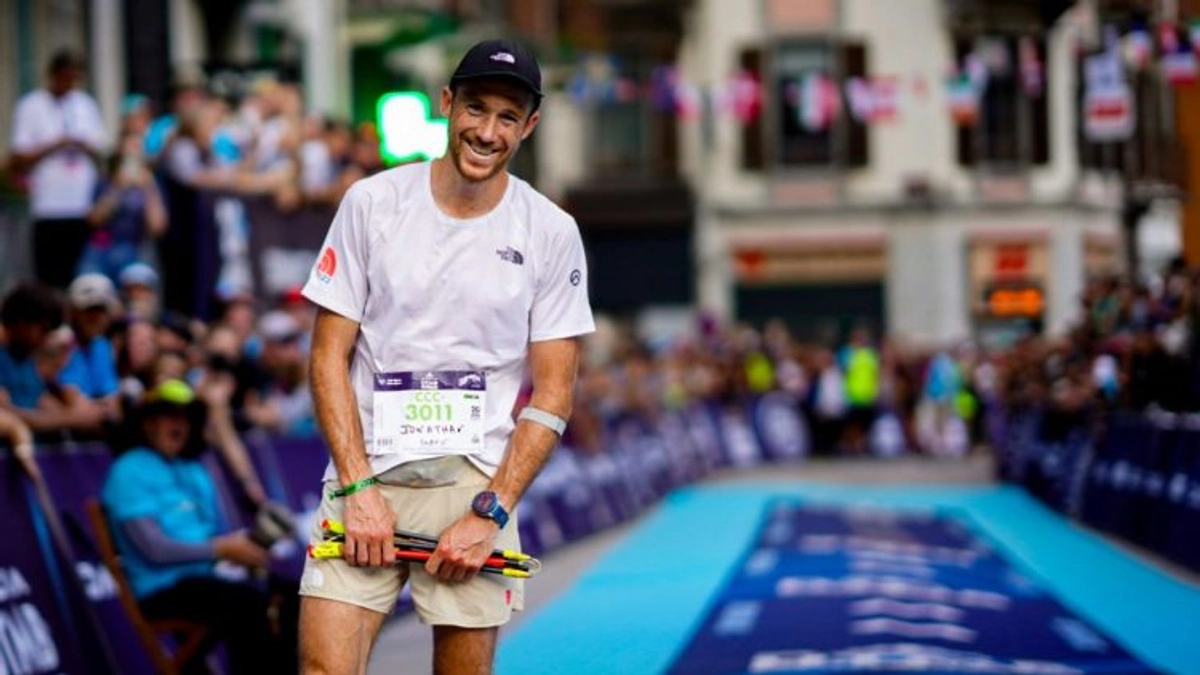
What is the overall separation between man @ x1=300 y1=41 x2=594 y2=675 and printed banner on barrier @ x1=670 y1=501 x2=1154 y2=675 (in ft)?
16.1

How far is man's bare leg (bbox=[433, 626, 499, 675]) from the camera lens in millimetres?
6477

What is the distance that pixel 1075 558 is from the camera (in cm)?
1952

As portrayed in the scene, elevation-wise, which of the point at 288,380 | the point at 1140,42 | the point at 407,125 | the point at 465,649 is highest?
the point at 1140,42

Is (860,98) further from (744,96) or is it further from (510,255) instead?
(510,255)

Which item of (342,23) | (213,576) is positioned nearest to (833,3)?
(342,23)

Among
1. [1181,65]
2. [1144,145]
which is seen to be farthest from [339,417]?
[1144,145]

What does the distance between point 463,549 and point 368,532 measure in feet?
0.79

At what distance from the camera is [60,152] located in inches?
618

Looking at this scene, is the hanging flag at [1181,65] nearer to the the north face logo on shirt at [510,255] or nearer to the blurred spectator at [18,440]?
the blurred spectator at [18,440]

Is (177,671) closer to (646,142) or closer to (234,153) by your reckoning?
(234,153)

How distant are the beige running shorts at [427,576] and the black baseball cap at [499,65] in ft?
3.23

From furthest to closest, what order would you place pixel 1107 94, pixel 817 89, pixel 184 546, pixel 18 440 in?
pixel 817 89
pixel 1107 94
pixel 184 546
pixel 18 440

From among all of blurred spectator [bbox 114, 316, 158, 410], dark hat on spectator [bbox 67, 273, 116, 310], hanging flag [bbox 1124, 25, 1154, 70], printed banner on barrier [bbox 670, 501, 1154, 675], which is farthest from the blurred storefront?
dark hat on spectator [bbox 67, 273, 116, 310]

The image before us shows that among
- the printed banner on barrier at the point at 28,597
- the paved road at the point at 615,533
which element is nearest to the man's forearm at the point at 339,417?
the printed banner on barrier at the point at 28,597
